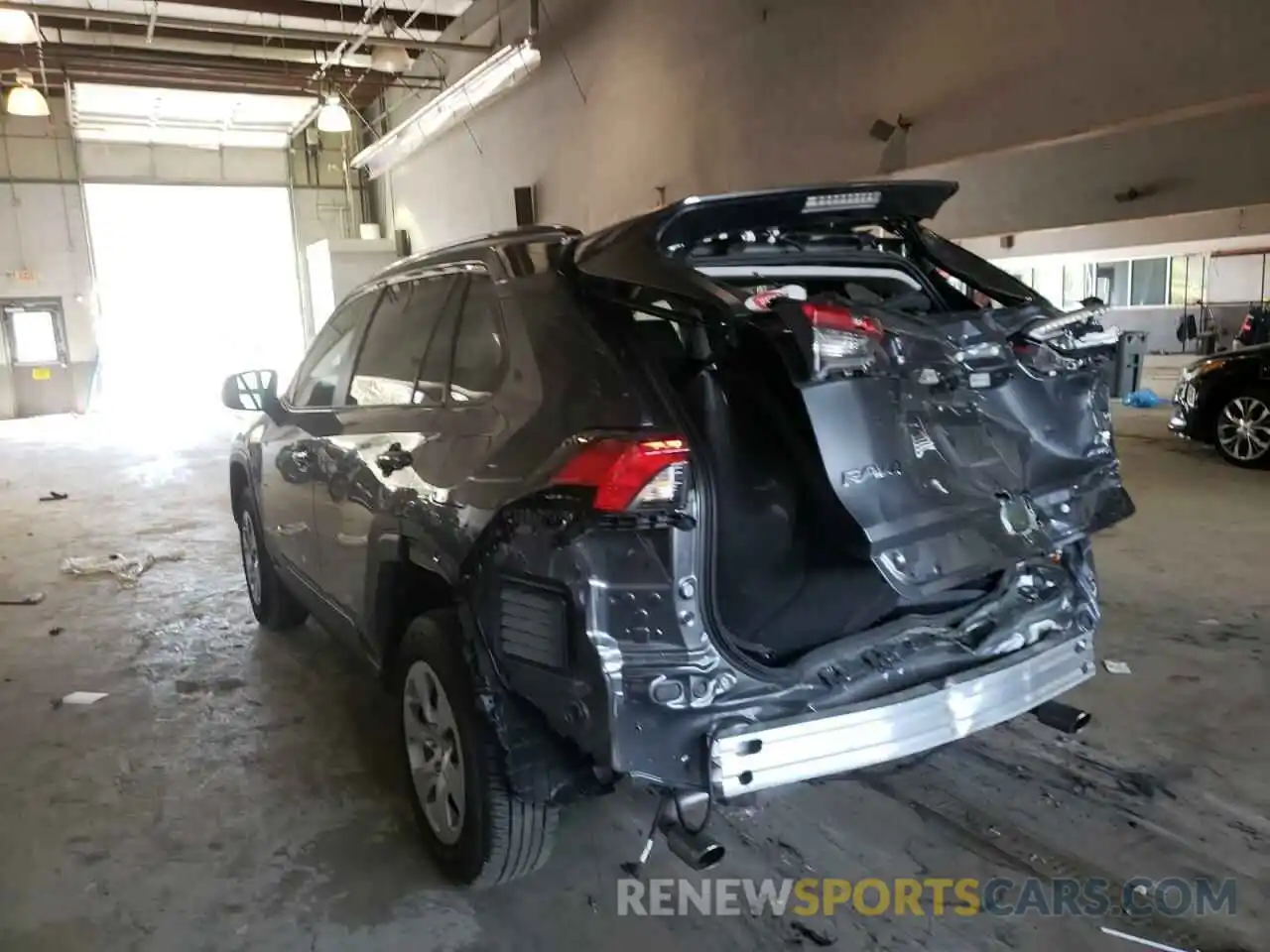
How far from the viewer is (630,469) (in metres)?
1.87

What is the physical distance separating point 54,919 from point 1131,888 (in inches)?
107

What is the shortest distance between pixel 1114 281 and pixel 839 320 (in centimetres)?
1992

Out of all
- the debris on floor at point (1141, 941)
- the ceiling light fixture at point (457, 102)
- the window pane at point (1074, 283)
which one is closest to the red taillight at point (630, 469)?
the debris on floor at point (1141, 941)

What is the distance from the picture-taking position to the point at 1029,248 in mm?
10984

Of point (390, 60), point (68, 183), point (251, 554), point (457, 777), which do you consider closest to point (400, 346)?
point (457, 777)

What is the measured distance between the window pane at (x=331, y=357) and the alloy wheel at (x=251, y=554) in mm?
966

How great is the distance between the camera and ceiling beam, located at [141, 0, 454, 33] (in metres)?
12.1

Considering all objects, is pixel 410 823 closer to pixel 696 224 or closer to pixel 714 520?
pixel 714 520

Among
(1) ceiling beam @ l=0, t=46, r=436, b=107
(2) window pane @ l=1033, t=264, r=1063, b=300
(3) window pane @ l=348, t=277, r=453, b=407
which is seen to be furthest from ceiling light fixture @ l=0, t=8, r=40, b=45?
(2) window pane @ l=1033, t=264, r=1063, b=300

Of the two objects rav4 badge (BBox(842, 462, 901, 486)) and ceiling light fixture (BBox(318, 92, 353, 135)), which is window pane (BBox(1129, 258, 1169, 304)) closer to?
ceiling light fixture (BBox(318, 92, 353, 135))

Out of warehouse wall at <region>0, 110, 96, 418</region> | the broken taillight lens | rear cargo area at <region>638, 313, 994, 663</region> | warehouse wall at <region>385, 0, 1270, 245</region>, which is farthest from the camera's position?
warehouse wall at <region>0, 110, 96, 418</region>

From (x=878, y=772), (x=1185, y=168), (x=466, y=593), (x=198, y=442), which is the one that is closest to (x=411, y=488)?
(x=466, y=593)

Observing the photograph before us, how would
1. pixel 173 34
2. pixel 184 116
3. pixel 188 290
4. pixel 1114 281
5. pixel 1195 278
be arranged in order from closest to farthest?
pixel 173 34 → pixel 184 116 → pixel 1195 278 → pixel 1114 281 → pixel 188 290

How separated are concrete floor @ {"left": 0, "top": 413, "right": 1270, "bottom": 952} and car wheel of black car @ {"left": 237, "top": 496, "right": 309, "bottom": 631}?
9 centimetres
